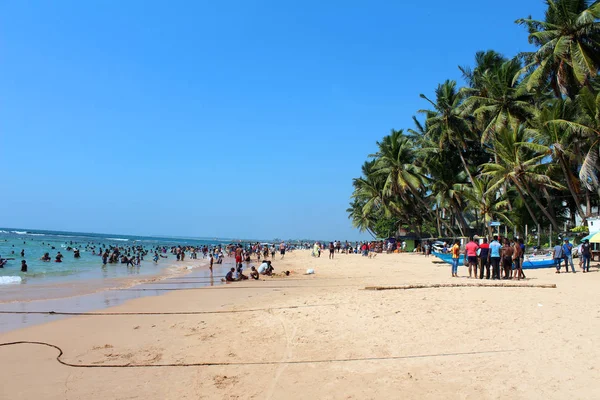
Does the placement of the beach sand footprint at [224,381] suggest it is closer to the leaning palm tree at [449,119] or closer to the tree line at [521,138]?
the tree line at [521,138]

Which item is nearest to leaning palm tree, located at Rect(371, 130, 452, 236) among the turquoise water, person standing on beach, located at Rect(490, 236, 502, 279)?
the turquoise water

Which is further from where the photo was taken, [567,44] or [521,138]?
[521,138]

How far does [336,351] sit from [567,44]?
2507cm

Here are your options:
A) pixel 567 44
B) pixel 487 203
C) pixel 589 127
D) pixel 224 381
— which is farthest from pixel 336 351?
pixel 487 203

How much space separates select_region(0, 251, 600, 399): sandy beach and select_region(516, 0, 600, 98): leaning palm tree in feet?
59.3

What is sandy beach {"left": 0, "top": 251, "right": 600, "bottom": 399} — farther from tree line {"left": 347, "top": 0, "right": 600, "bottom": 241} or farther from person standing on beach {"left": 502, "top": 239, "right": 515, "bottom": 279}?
tree line {"left": 347, "top": 0, "right": 600, "bottom": 241}

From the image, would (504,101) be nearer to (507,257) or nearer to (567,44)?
(567,44)

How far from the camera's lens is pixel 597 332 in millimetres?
6727

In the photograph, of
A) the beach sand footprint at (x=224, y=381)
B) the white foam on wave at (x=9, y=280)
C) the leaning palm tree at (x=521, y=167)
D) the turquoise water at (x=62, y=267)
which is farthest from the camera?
the leaning palm tree at (x=521, y=167)

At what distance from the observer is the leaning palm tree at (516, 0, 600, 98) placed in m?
23.0

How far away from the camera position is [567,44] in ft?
78.3

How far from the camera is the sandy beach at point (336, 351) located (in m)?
5.20

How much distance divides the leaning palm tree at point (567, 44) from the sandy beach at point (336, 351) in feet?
59.3

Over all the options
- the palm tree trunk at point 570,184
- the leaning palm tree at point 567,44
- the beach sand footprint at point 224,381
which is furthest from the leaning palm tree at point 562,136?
the beach sand footprint at point 224,381
